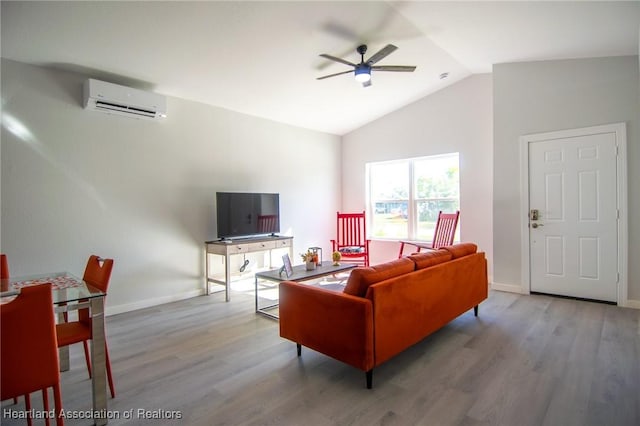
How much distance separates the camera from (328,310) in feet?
7.41

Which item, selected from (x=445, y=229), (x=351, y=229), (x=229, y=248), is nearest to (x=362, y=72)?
(x=229, y=248)

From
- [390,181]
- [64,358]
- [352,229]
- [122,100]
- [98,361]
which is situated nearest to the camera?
[98,361]

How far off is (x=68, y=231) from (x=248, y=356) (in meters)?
2.24

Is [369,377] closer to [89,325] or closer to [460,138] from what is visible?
[89,325]

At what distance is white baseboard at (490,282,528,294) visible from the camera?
4.25 meters

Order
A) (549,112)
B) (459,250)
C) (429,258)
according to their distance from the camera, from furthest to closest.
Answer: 1. (549,112)
2. (459,250)
3. (429,258)

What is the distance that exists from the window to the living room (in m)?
0.22

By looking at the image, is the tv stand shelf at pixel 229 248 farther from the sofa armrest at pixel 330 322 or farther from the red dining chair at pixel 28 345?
the red dining chair at pixel 28 345

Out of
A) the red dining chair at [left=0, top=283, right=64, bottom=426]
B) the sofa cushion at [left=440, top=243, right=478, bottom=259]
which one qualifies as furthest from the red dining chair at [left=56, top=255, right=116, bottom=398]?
the sofa cushion at [left=440, top=243, right=478, bottom=259]

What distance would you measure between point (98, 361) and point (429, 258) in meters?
2.30

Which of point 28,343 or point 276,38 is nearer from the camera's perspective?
point 28,343

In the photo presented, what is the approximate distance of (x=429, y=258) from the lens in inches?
106

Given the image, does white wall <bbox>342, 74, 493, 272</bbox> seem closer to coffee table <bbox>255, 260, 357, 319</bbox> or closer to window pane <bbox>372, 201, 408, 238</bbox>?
window pane <bbox>372, 201, 408, 238</bbox>

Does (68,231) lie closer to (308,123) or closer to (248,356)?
(248,356)
